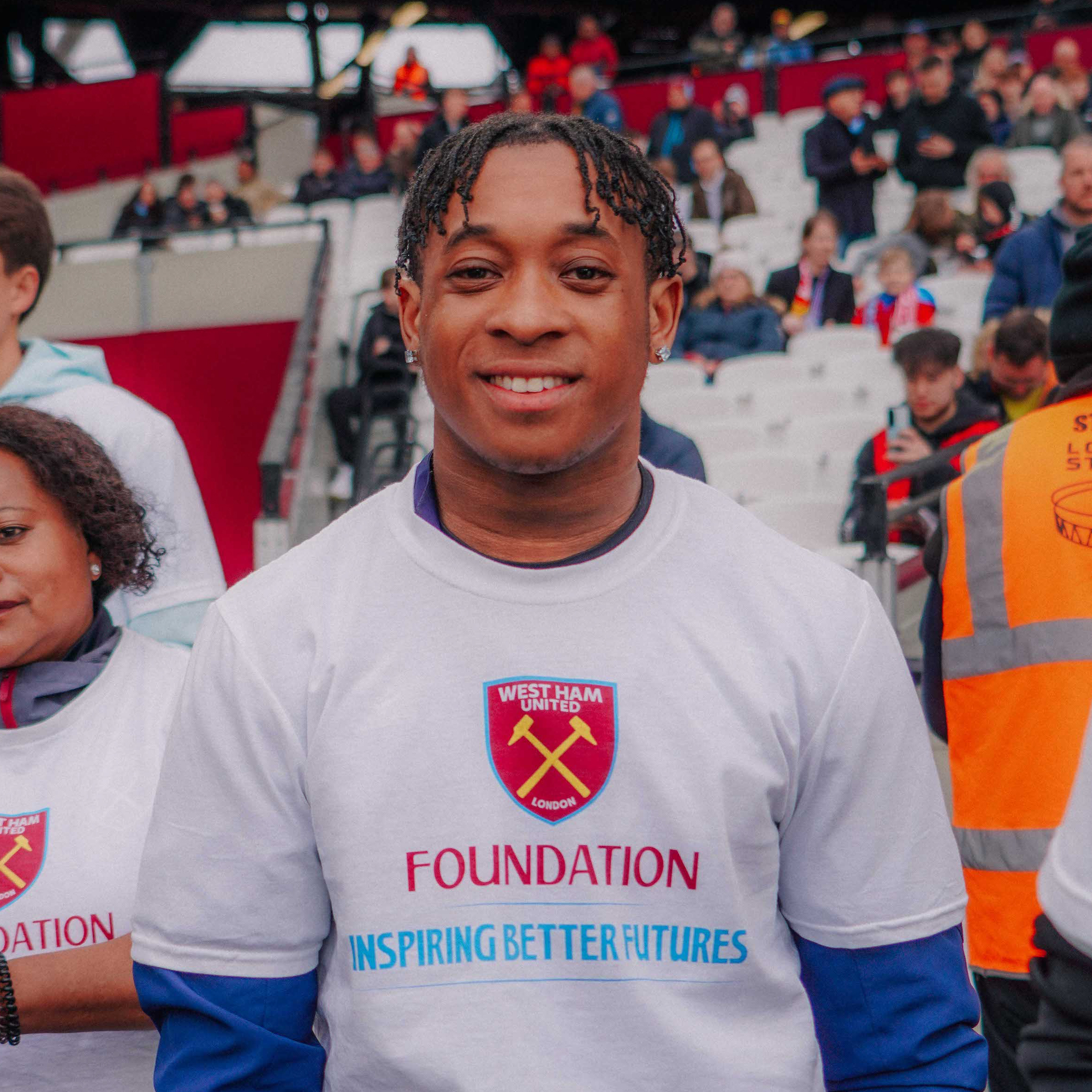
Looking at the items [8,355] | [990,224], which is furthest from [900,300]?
[8,355]

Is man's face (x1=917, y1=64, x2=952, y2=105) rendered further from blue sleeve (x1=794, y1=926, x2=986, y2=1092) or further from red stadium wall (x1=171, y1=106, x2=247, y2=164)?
red stadium wall (x1=171, y1=106, x2=247, y2=164)

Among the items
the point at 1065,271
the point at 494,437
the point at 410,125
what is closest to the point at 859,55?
the point at 410,125

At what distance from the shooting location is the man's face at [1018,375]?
478 cm

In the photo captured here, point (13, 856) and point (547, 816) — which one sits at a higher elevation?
point (547, 816)

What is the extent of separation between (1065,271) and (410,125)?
1136 cm

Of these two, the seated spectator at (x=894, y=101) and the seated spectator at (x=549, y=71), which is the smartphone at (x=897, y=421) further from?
the seated spectator at (x=549, y=71)

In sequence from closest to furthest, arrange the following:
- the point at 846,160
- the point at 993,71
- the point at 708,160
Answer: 1. the point at 846,160
2. the point at 708,160
3. the point at 993,71

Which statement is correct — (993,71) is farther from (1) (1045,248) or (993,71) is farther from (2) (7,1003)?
(2) (7,1003)

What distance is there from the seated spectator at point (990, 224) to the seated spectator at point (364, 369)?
3389mm

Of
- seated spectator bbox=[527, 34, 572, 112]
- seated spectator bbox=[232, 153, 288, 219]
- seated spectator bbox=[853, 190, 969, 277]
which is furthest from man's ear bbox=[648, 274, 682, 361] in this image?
seated spectator bbox=[527, 34, 572, 112]

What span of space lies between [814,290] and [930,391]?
9.88ft

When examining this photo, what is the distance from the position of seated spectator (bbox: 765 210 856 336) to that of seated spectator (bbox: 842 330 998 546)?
264 cm

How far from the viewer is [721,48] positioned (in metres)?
15.6

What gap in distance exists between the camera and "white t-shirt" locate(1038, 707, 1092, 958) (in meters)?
0.85
